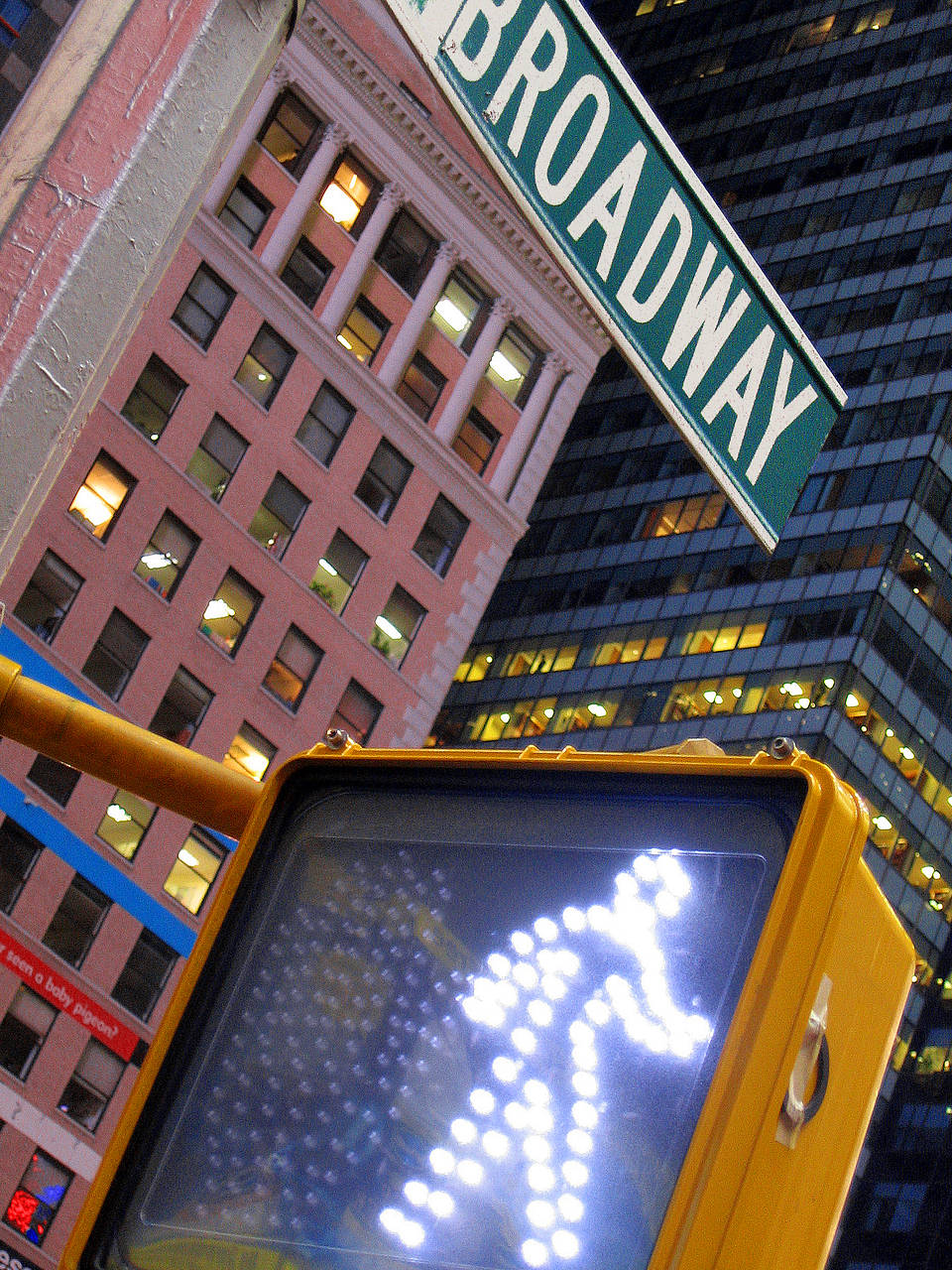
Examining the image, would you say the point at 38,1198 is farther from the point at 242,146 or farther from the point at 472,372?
the point at 242,146

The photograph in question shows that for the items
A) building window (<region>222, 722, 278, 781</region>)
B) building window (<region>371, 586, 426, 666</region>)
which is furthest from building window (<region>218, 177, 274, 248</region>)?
building window (<region>222, 722, 278, 781</region>)

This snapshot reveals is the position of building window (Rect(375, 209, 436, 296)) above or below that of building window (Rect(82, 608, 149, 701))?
above

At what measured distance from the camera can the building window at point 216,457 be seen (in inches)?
1848

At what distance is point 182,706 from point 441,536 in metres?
11.2

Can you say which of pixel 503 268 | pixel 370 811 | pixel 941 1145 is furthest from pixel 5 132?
pixel 941 1145

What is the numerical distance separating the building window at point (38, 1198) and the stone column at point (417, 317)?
24518 mm

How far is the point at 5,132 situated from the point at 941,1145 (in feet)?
231

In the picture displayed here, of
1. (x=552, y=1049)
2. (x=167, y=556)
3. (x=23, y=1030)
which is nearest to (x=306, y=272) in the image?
(x=167, y=556)

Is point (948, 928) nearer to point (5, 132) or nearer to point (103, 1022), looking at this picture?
point (103, 1022)

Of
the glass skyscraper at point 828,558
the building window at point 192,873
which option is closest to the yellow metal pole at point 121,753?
the building window at point 192,873

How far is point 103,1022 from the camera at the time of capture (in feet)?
137

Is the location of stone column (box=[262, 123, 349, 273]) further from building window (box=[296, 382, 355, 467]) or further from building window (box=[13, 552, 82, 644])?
building window (box=[13, 552, 82, 644])

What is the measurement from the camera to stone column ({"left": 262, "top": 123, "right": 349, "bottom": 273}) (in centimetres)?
4975

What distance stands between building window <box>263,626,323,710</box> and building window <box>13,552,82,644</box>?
259 inches
